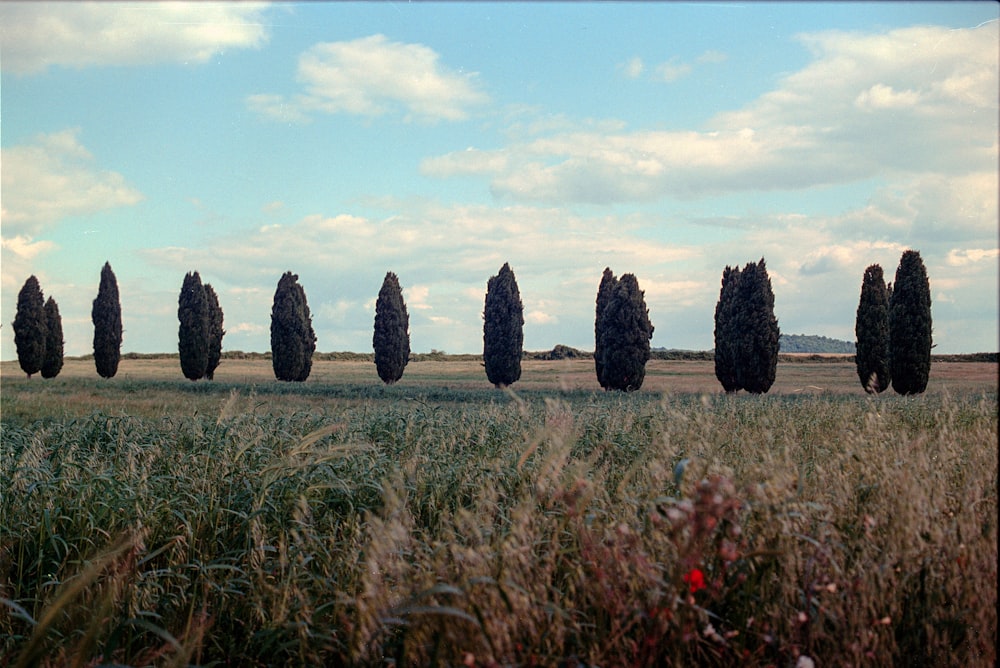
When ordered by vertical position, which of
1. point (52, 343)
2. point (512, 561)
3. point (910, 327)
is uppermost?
point (910, 327)

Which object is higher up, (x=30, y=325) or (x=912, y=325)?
(x=30, y=325)

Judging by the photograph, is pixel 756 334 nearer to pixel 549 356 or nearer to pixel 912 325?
pixel 912 325

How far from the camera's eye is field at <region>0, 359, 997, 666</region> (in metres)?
2.63

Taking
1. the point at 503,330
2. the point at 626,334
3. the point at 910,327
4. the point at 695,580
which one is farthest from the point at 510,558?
the point at 503,330

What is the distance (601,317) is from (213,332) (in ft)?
65.4

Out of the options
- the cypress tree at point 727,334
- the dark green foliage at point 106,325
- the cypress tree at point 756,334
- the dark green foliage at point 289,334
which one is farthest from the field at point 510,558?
the dark green foliage at point 106,325

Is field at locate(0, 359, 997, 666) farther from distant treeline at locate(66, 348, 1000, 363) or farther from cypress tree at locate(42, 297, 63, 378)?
distant treeline at locate(66, 348, 1000, 363)

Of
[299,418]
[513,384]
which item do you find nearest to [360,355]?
[513,384]

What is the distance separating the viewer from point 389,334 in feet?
108

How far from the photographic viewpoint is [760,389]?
2620 cm

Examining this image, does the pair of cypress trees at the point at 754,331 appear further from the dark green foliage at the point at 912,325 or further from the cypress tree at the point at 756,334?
the dark green foliage at the point at 912,325

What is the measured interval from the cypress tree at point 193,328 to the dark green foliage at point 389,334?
27.8ft

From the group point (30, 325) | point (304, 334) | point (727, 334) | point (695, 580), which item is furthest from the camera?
point (30, 325)

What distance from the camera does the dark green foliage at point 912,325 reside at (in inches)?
989
